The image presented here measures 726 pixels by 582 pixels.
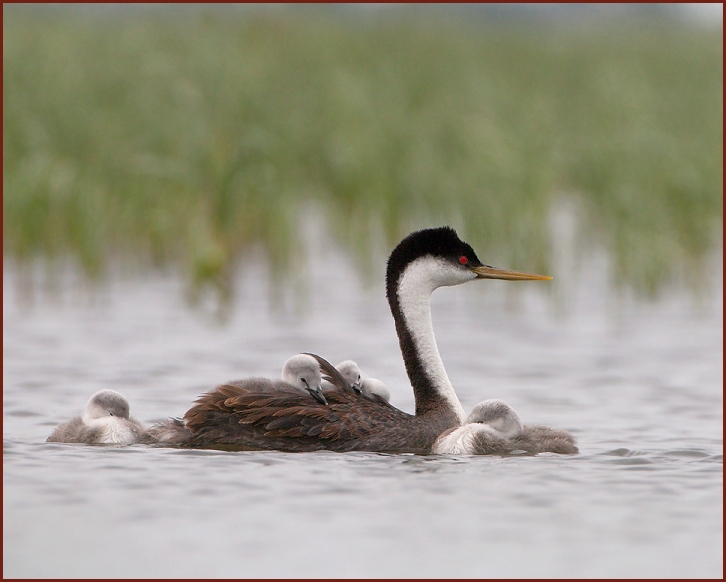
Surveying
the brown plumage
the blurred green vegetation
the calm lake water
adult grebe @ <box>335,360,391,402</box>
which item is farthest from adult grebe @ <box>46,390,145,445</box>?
the blurred green vegetation

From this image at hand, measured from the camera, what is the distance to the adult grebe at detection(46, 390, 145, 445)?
814 centimetres

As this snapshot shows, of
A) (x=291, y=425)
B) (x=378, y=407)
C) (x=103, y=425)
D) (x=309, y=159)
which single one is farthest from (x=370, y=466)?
(x=309, y=159)

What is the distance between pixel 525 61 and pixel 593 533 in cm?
1976

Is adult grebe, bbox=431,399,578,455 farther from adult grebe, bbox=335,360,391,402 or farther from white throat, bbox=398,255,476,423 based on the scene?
adult grebe, bbox=335,360,391,402

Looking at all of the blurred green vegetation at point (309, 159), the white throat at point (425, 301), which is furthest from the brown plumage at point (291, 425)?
the blurred green vegetation at point (309, 159)

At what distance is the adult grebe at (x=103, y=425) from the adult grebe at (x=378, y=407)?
201 mm

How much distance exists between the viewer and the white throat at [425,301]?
28.7 feet

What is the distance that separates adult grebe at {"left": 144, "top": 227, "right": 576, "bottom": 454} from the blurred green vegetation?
394 cm

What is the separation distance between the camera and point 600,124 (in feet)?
60.2

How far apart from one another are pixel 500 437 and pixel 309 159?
8559mm

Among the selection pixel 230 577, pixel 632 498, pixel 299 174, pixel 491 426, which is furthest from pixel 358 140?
pixel 230 577

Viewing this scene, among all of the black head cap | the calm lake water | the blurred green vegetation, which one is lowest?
the calm lake water

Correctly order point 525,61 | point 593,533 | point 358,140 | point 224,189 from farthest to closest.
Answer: point 525,61
point 358,140
point 224,189
point 593,533

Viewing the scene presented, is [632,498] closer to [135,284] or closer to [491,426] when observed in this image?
[491,426]
